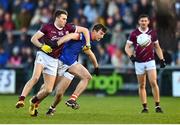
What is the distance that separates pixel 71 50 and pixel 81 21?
10.9 meters

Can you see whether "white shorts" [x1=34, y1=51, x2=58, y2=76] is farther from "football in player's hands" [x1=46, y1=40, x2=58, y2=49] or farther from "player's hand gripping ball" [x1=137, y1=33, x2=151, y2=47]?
"player's hand gripping ball" [x1=137, y1=33, x2=151, y2=47]

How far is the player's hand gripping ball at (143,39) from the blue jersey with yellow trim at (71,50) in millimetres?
1928

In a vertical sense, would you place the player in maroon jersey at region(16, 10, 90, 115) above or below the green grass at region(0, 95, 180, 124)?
above

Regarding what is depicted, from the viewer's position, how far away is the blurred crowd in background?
26.5m

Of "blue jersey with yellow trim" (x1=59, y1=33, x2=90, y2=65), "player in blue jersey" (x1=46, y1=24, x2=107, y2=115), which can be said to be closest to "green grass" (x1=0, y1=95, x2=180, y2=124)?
"player in blue jersey" (x1=46, y1=24, x2=107, y2=115)

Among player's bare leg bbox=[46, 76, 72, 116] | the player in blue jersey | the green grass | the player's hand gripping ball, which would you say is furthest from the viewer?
the player's hand gripping ball

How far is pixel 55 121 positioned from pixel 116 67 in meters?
12.0

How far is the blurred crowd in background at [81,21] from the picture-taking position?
86.9 feet

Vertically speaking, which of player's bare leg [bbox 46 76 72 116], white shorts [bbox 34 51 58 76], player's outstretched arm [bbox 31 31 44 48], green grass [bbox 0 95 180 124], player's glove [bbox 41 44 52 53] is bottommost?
green grass [bbox 0 95 180 124]

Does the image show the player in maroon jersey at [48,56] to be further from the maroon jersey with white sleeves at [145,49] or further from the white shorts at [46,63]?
the maroon jersey with white sleeves at [145,49]

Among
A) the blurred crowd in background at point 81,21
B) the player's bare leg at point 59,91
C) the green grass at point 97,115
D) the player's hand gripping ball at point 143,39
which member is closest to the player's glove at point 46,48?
the player's bare leg at point 59,91

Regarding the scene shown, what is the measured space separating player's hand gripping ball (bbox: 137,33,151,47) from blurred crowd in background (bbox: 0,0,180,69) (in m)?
7.81

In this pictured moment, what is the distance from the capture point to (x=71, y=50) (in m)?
16.3

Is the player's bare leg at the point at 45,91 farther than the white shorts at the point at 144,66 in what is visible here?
No
